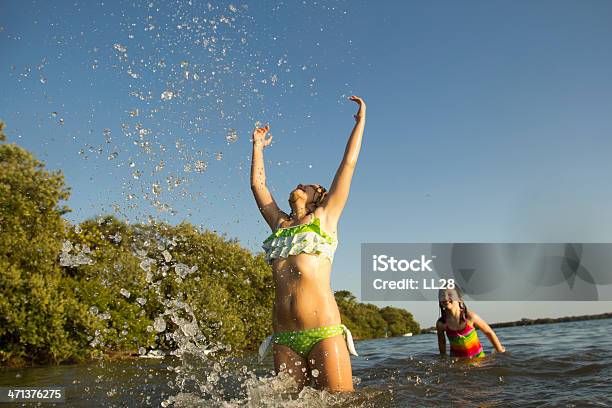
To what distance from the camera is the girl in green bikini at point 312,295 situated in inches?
181

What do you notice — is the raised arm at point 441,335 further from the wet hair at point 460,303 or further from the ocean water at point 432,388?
the ocean water at point 432,388

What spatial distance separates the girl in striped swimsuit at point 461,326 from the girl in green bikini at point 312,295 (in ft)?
18.4

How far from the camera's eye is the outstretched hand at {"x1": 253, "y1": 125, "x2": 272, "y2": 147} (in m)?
6.18

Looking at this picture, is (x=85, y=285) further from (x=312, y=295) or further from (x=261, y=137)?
(x=312, y=295)

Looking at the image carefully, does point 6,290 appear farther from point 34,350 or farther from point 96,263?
point 96,263

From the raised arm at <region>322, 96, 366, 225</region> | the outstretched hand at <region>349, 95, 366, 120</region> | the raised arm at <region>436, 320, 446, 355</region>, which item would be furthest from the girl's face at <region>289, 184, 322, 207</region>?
the raised arm at <region>436, 320, 446, 355</region>

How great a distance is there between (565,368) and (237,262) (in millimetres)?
23417

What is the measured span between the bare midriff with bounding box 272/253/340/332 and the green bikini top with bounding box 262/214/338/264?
0.20 ft

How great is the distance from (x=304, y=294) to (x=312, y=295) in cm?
7

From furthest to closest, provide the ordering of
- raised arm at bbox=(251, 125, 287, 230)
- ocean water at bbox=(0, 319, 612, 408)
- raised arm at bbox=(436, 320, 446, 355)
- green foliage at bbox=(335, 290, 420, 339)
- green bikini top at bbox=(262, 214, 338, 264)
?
1. green foliage at bbox=(335, 290, 420, 339)
2. raised arm at bbox=(436, 320, 446, 355)
3. raised arm at bbox=(251, 125, 287, 230)
4. ocean water at bbox=(0, 319, 612, 408)
5. green bikini top at bbox=(262, 214, 338, 264)

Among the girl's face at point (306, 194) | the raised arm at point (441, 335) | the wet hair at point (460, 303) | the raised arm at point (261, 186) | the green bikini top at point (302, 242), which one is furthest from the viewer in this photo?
the raised arm at point (441, 335)

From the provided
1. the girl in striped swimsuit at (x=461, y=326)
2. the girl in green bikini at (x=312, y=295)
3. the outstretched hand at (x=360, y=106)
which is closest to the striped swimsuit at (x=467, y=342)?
the girl in striped swimsuit at (x=461, y=326)

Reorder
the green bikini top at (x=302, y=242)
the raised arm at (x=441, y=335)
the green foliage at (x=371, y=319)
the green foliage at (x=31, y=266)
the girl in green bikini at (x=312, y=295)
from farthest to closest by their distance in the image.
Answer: the green foliage at (x=371, y=319)
the green foliage at (x=31, y=266)
the raised arm at (x=441, y=335)
the green bikini top at (x=302, y=242)
the girl in green bikini at (x=312, y=295)

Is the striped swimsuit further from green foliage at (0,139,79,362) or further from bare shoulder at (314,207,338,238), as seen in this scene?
green foliage at (0,139,79,362)
